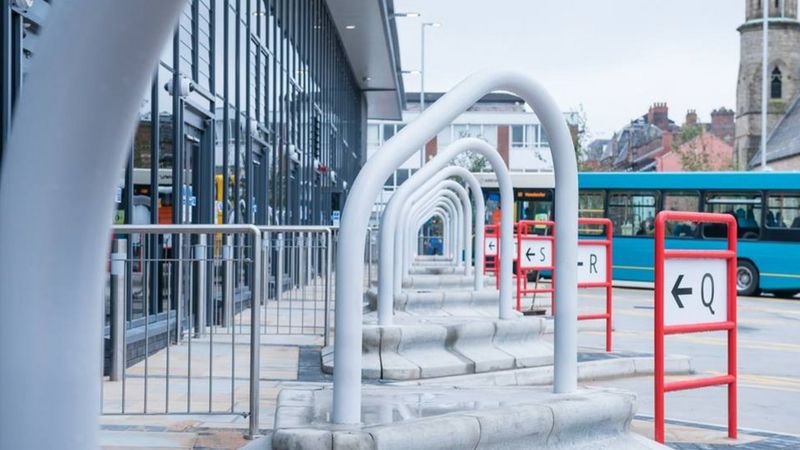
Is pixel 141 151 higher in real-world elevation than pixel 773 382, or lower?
higher

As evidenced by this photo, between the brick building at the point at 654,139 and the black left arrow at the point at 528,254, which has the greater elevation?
the brick building at the point at 654,139

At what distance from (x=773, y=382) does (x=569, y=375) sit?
560 cm

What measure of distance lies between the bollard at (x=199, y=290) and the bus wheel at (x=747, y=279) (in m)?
20.8

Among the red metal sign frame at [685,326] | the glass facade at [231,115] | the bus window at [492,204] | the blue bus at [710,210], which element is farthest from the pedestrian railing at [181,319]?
the bus window at [492,204]

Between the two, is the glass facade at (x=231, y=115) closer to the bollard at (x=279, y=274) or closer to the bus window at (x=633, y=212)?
the bollard at (x=279, y=274)

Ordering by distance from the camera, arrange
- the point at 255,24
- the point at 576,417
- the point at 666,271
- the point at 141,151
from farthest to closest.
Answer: the point at 255,24 → the point at 141,151 → the point at 666,271 → the point at 576,417

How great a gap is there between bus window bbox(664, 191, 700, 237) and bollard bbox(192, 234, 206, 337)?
844 inches

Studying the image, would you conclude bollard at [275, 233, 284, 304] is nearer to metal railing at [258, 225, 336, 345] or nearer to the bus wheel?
metal railing at [258, 225, 336, 345]

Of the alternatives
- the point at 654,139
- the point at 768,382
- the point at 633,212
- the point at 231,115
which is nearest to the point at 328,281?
the point at 768,382

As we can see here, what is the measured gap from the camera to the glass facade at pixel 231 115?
10570 mm

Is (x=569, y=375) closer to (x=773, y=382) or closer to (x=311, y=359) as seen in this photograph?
(x=311, y=359)

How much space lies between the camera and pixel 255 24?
17484 millimetres

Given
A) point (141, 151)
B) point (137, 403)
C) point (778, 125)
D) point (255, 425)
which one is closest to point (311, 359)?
point (141, 151)

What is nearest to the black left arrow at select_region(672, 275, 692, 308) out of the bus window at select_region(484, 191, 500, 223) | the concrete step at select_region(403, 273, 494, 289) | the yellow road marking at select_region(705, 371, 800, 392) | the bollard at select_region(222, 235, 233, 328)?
the bollard at select_region(222, 235, 233, 328)
